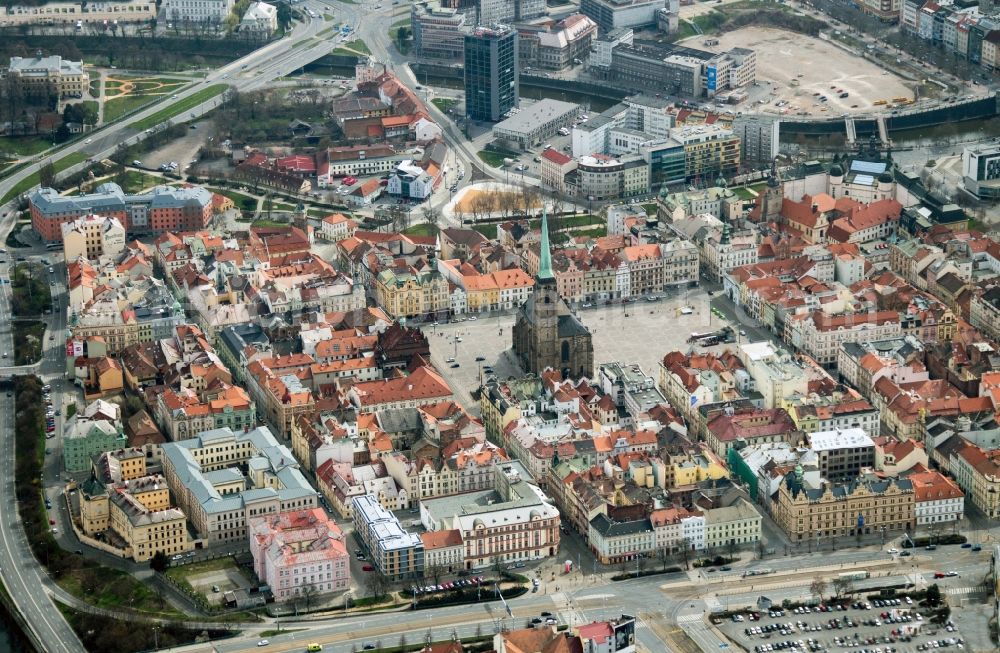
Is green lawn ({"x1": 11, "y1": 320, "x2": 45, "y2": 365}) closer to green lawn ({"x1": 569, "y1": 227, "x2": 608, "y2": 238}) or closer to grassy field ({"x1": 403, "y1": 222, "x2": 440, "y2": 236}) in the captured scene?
grassy field ({"x1": 403, "y1": 222, "x2": 440, "y2": 236})

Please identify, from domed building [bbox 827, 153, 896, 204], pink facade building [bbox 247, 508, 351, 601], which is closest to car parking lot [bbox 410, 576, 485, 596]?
pink facade building [bbox 247, 508, 351, 601]

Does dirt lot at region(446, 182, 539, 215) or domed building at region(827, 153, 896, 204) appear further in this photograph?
dirt lot at region(446, 182, 539, 215)

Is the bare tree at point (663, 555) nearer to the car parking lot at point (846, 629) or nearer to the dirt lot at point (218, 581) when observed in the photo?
the car parking lot at point (846, 629)

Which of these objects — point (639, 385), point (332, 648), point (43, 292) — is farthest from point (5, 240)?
point (332, 648)

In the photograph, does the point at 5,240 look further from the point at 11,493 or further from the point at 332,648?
the point at 332,648

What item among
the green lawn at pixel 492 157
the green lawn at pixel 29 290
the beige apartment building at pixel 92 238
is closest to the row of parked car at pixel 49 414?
the green lawn at pixel 29 290
